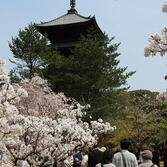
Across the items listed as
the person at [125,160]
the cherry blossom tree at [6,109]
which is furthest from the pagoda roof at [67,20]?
the cherry blossom tree at [6,109]

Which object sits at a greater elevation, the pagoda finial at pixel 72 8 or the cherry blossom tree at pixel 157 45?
the pagoda finial at pixel 72 8

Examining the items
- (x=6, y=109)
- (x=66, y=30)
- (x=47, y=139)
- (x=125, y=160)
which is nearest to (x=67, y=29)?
(x=66, y=30)

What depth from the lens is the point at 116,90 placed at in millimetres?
17469

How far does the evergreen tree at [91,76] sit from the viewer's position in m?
16.6

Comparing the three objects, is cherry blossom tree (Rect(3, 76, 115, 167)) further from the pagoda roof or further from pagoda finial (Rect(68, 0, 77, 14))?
pagoda finial (Rect(68, 0, 77, 14))

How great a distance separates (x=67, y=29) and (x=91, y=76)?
22.6 ft

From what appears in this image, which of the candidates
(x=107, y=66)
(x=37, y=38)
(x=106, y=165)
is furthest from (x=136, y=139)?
(x=106, y=165)

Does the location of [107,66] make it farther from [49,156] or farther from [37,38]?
[49,156]

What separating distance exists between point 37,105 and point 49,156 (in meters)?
9.49

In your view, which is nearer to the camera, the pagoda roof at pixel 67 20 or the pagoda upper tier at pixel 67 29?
the pagoda upper tier at pixel 67 29

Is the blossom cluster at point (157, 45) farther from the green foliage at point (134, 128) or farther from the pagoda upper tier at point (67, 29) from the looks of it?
the pagoda upper tier at point (67, 29)

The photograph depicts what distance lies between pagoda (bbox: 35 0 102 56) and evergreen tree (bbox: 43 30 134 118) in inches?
154

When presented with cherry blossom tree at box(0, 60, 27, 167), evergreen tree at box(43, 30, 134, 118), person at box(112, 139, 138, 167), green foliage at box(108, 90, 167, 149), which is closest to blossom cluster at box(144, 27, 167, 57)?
cherry blossom tree at box(0, 60, 27, 167)

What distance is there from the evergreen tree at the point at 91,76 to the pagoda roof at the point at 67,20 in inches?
201
